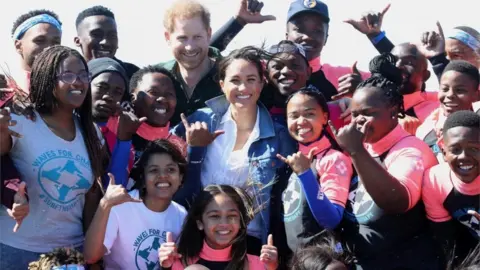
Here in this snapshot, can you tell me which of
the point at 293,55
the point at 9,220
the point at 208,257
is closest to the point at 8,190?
the point at 9,220

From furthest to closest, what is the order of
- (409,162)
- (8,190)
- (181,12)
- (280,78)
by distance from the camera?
(181,12)
(280,78)
(409,162)
(8,190)

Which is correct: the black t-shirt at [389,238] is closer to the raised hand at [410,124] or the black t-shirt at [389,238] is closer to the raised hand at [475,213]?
the raised hand at [475,213]

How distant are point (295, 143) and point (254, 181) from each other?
0.40 meters

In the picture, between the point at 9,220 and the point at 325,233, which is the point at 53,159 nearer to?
the point at 9,220

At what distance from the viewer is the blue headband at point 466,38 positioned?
5.76 meters

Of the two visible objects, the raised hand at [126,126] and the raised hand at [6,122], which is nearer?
the raised hand at [6,122]

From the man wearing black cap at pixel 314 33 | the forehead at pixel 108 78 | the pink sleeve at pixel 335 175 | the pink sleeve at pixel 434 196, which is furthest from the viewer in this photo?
the man wearing black cap at pixel 314 33

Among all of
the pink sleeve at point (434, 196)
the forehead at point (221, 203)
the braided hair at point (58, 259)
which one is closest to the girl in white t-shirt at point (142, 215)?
the braided hair at point (58, 259)

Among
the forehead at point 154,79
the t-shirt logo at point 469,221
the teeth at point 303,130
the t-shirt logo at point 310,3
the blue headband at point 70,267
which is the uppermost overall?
the t-shirt logo at point 310,3

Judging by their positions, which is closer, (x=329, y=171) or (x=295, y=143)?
(x=329, y=171)

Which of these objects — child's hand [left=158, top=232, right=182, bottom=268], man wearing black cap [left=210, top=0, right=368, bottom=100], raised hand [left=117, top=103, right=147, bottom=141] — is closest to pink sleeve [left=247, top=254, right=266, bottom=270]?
child's hand [left=158, top=232, right=182, bottom=268]

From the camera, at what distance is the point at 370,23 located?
618 cm

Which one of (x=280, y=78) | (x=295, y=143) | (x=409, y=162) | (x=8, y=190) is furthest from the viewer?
(x=280, y=78)

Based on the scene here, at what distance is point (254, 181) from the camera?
182 inches
